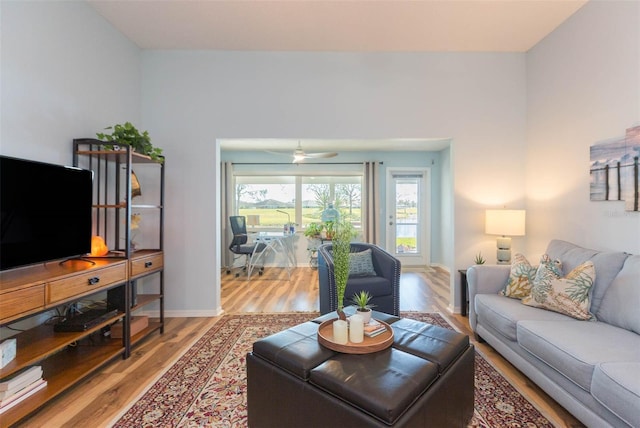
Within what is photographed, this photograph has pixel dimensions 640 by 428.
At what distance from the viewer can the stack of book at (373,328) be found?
5.58 feet

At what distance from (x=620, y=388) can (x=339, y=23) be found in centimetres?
335

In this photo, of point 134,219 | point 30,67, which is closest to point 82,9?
point 30,67

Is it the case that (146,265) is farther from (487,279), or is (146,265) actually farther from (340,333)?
(487,279)

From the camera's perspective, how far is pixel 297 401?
1422mm

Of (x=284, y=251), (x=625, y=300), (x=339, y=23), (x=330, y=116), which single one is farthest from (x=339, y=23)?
(x=284, y=251)

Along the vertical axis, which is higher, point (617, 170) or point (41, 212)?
point (617, 170)

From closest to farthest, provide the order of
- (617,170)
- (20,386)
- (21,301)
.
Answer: (21,301)
(20,386)
(617,170)

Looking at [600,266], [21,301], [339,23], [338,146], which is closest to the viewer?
[21,301]

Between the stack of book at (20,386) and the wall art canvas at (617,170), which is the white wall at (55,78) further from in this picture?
the wall art canvas at (617,170)

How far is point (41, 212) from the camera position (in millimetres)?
1866

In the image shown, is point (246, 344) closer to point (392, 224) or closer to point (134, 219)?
point (134, 219)

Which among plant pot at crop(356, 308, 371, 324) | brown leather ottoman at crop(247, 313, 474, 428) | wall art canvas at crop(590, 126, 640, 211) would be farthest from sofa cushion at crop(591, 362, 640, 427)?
wall art canvas at crop(590, 126, 640, 211)

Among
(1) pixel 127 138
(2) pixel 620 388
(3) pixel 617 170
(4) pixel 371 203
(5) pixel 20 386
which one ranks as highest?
(1) pixel 127 138

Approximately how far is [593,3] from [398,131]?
6.30ft
